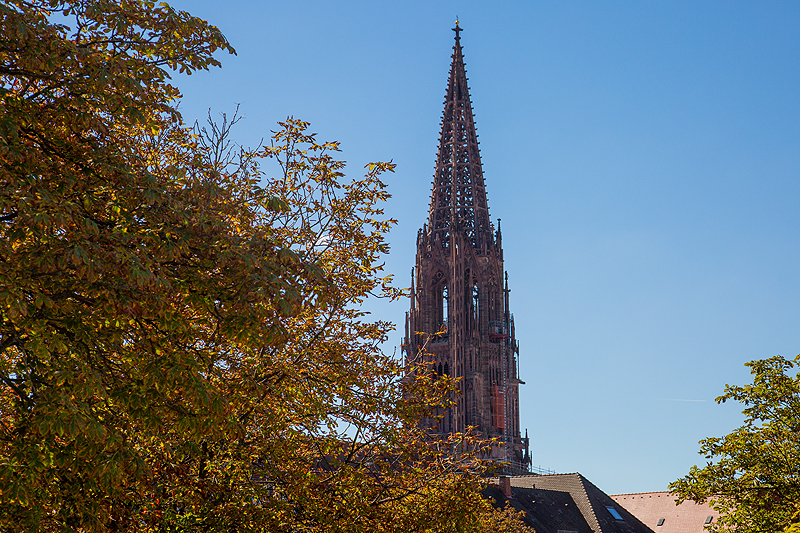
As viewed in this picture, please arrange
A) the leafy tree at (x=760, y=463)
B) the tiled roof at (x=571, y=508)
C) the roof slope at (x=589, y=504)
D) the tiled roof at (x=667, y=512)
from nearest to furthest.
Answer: the leafy tree at (x=760, y=463)
the tiled roof at (x=571, y=508)
the roof slope at (x=589, y=504)
the tiled roof at (x=667, y=512)

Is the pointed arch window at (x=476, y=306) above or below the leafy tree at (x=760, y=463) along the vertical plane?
above

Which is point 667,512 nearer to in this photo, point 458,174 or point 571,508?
point 571,508

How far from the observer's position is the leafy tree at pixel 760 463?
2005 centimetres

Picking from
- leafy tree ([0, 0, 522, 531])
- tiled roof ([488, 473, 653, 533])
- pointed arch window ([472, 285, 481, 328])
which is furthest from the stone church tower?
leafy tree ([0, 0, 522, 531])

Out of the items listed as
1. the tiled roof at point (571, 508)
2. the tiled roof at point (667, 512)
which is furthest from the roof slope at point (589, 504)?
the tiled roof at point (667, 512)

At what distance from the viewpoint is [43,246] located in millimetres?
8211

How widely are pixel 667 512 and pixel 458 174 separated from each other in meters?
37.8

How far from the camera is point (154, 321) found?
359 inches

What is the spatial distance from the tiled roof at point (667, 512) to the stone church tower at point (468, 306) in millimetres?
10807

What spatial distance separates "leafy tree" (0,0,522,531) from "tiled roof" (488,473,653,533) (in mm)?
42151

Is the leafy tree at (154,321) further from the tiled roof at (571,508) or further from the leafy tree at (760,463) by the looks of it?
the tiled roof at (571,508)

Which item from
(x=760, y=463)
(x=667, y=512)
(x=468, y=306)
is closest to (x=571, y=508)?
(x=667, y=512)

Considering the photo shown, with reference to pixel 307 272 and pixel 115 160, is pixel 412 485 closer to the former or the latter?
pixel 307 272

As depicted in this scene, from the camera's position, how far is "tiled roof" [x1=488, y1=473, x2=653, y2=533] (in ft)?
175
